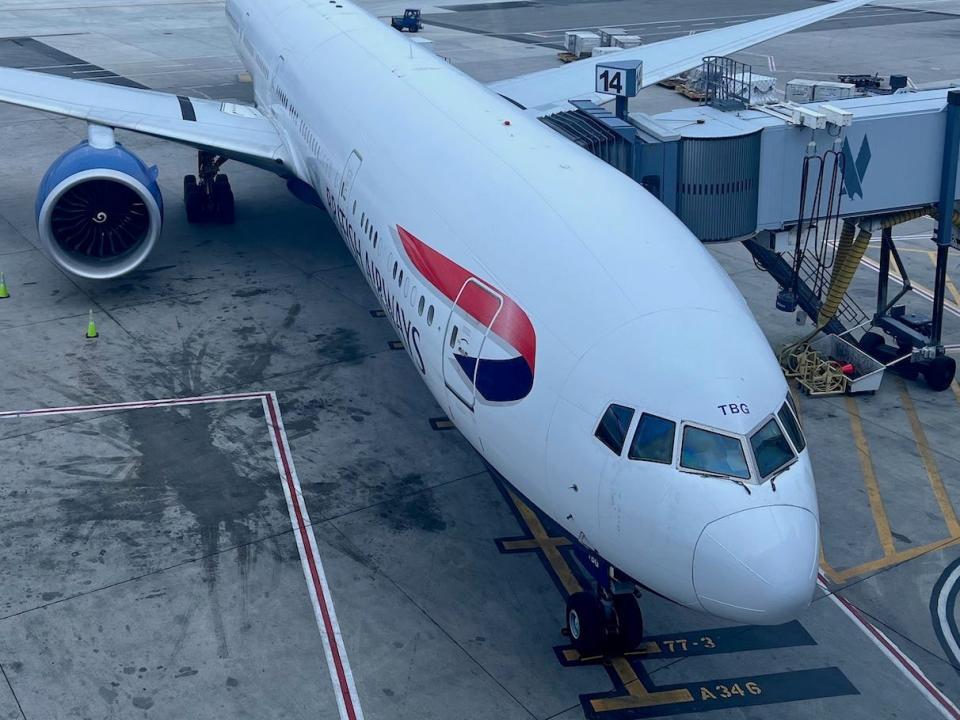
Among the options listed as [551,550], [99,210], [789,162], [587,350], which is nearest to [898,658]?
[551,550]

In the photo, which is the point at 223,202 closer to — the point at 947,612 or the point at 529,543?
the point at 529,543

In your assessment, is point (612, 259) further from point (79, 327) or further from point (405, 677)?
point (79, 327)

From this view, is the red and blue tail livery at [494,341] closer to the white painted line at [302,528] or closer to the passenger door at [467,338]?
the passenger door at [467,338]

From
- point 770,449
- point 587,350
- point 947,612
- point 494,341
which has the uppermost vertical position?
point 587,350

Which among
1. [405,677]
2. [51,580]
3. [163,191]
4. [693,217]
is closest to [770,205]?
[693,217]

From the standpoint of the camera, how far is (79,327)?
2317 centimetres

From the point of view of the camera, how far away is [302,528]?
16422 millimetres

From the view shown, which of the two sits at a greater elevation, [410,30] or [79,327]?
[410,30]

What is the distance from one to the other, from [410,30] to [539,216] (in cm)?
5094

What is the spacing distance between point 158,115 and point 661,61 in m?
13.3

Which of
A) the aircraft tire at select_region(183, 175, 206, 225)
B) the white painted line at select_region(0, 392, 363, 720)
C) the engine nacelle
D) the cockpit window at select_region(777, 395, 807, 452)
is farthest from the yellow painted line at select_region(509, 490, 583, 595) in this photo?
the aircraft tire at select_region(183, 175, 206, 225)

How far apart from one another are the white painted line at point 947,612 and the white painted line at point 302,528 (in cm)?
765

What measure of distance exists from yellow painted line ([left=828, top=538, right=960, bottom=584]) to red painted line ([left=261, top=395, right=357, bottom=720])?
7079mm

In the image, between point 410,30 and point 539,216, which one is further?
point 410,30
